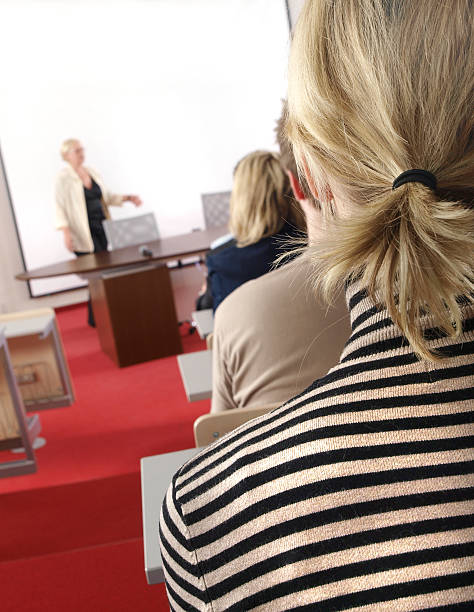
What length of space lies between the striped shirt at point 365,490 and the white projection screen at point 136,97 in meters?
6.68

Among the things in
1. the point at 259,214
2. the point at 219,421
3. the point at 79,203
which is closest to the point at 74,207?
the point at 79,203

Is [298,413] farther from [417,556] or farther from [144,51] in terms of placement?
[144,51]

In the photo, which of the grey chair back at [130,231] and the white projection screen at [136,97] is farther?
the white projection screen at [136,97]

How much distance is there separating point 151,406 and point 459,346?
3326mm

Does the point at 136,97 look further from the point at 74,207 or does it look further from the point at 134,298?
the point at 134,298

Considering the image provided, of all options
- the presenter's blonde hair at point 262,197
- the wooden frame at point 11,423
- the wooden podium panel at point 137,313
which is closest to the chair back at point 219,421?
the presenter's blonde hair at point 262,197

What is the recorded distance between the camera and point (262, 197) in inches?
85.5

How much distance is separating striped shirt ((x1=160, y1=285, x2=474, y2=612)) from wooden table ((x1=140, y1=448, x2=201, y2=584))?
1.58 feet

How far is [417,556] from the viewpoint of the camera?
→ 463 millimetres

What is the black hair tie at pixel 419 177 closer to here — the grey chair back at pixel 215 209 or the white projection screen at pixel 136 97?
the grey chair back at pixel 215 209

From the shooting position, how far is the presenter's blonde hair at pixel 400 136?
489mm

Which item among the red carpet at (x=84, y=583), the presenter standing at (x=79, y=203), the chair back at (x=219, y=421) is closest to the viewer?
the chair back at (x=219, y=421)

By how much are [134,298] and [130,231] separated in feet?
3.56

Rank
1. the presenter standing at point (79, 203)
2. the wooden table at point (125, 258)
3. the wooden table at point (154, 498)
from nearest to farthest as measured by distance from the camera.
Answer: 1. the wooden table at point (154, 498)
2. the wooden table at point (125, 258)
3. the presenter standing at point (79, 203)
